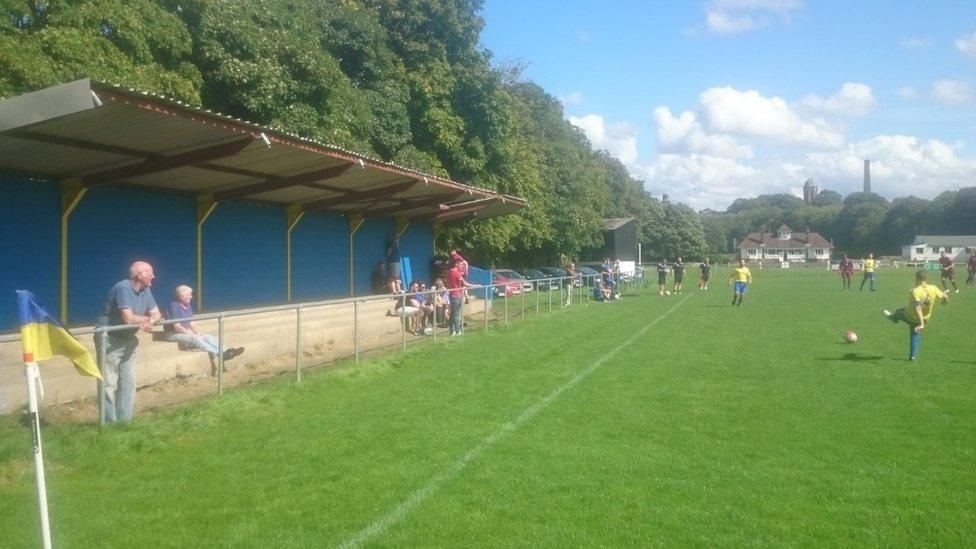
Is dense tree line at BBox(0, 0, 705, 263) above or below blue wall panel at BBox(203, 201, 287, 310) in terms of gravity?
above

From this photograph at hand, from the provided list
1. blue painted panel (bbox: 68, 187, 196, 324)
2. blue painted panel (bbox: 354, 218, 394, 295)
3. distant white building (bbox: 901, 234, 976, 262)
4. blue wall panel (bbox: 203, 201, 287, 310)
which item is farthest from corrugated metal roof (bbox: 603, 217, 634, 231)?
distant white building (bbox: 901, 234, 976, 262)

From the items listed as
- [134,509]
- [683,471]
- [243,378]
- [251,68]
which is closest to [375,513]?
[134,509]

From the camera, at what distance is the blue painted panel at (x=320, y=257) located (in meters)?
20.8

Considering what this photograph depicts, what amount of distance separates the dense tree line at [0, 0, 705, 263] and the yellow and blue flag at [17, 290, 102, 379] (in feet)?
35.4

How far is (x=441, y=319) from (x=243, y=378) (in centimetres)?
822

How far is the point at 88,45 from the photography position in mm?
16297

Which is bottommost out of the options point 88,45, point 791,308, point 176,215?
point 791,308

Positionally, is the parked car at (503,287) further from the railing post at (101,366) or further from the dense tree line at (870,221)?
the dense tree line at (870,221)

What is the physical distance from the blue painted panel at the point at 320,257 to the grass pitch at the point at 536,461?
8234 millimetres

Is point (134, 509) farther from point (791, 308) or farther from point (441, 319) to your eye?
point (791, 308)

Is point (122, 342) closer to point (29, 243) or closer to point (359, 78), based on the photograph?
point (29, 243)

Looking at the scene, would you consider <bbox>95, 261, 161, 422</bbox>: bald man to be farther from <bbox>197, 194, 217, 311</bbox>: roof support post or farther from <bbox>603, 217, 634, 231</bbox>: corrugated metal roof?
<bbox>603, 217, 634, 231</bbox>: corrugated metal roof

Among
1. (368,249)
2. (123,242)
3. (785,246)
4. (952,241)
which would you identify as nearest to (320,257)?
(368,249)

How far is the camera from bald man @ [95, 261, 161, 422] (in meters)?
8.65
